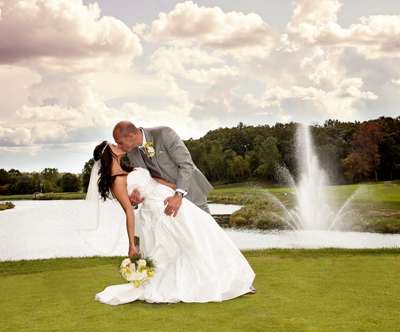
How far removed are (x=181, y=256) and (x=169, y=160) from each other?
4.02 feet

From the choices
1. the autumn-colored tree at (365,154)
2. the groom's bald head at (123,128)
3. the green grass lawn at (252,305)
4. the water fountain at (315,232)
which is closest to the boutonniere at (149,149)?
the groom's bald head at (123,128)

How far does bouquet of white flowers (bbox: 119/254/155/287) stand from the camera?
7090mm

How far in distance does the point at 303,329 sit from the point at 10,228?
131ft

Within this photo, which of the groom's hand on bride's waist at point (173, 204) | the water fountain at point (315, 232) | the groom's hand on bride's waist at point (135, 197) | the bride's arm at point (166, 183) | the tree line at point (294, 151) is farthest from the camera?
the tree line at point (294, 151)

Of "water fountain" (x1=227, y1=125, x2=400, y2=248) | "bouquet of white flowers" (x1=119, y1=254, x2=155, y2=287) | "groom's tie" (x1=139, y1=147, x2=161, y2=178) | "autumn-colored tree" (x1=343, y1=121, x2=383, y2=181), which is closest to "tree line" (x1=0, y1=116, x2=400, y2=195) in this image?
"autumn-colored tree" (x1=343, y1=121, x2=383, y2=181)

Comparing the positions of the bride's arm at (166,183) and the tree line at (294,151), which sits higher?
the tree line at (294,151)

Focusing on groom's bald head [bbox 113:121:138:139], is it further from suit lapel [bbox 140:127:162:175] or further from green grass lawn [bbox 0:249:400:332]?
green grass lawn [bbox 0:249:400:332]

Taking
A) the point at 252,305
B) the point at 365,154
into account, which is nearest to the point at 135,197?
the point at 252,305

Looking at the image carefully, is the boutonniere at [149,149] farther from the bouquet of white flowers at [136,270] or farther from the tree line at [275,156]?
the tree line at [275,156]

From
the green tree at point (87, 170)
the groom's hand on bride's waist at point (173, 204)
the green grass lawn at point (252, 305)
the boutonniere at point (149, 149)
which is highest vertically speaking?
the green tree at point (87, 170)

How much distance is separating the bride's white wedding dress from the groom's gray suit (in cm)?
14

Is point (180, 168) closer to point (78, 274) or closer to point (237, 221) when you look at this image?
point (78, 274)

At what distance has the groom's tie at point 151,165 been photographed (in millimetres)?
7387

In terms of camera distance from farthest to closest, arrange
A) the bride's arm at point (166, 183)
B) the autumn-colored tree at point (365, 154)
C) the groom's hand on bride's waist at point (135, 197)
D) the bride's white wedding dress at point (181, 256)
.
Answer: the autumn-colored tree at point (365, 154), the bride's arm at point (166, 183), the groom's hand on bride's waist at point (135, 197), the bride's white wedding dress at point (181, 256)
